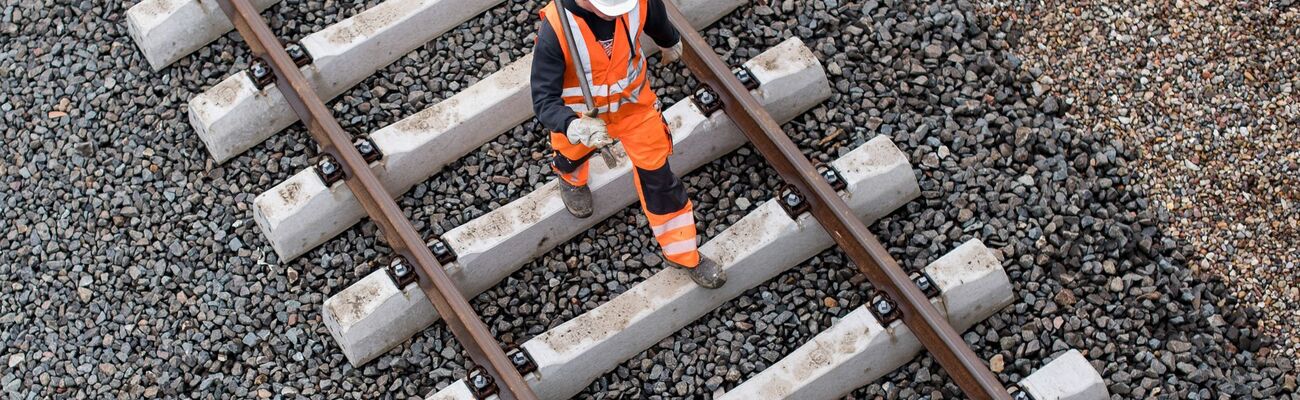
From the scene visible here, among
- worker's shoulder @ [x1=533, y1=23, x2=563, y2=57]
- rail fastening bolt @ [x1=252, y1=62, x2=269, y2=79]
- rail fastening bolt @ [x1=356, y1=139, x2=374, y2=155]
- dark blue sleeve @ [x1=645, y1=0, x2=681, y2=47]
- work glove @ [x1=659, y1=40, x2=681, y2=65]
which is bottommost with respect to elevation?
rail fastening bolt @ [x1=356, y1=139, x2=374, y2=155]

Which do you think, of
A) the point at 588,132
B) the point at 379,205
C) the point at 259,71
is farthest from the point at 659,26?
the point at 259,71

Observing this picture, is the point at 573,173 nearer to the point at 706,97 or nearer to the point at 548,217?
the point at 548,217

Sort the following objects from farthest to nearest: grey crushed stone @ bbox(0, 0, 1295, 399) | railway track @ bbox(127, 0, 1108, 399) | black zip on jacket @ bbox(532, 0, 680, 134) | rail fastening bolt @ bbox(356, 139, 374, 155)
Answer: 1. rail fastening bolt @ bbox(356, 139, 374, 155)
2. grey crushed stone @ bbox(0, 0, 1295, 399)
3. railway track @ bbox(127, 0, 1108, 399)
4. black zip on jacket @ bbox(532, 0, 680, 134)

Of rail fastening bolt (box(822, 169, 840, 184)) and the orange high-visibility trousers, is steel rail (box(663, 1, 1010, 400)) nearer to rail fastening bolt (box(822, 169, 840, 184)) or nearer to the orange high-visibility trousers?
rail fastening bolt (box(822, 169, 840, 184))

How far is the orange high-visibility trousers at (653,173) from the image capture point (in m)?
6.52

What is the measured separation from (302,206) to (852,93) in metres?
2.76

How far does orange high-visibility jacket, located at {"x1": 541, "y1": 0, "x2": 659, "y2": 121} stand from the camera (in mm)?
6133

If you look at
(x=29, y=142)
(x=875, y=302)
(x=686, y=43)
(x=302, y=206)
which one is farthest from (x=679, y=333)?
(x=29, y=142)

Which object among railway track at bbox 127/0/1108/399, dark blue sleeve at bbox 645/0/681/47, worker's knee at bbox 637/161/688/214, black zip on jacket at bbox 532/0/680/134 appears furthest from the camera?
railway track at bbox 127/0/1108/399

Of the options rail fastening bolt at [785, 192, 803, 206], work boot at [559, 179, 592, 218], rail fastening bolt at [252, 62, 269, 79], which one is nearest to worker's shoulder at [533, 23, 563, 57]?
work boot at [559, 179, 592, 218]

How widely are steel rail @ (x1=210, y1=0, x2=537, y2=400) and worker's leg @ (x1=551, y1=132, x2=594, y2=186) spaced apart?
0.71 meters

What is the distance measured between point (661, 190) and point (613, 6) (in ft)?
3.37

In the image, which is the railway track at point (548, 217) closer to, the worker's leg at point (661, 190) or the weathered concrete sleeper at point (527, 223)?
the weathered concrete sleeper at point (527, 223)

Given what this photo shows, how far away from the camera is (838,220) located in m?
6.89
